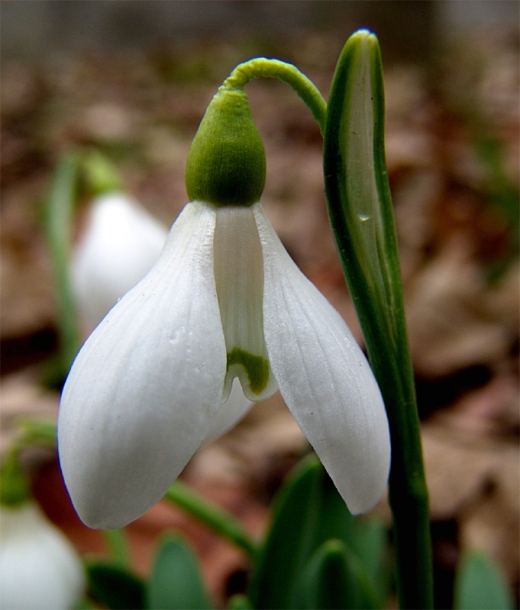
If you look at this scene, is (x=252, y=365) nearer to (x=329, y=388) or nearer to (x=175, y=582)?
(x=329, y=388)

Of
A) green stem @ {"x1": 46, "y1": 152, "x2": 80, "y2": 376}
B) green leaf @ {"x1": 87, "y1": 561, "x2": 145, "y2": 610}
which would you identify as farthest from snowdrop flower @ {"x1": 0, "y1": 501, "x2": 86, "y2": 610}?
green stem @ {"x1": 46, "y1": 152, "x2": 80, "y2": 376}

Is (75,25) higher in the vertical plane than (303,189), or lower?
higher

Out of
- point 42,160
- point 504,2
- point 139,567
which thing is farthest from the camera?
point 504,2

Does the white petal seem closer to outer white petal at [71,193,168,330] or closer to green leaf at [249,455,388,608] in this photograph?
green leaf at [249,455,388,608]

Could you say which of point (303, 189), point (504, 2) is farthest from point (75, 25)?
point (303, 189)

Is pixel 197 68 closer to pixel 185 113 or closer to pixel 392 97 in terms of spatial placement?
pixel 185 113

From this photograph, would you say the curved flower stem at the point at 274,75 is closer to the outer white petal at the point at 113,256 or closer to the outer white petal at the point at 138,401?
the outer white petal at the point at 138,401
